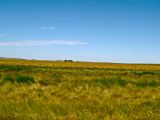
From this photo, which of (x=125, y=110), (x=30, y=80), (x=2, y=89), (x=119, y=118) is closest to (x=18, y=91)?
(x=2, y=89)

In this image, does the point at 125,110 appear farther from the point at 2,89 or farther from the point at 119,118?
the point at 2,89

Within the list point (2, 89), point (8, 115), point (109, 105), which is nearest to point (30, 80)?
point (2, 89)

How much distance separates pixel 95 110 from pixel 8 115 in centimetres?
285

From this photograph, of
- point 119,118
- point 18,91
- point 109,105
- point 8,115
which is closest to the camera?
point 119,118

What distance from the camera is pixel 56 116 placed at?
999cm

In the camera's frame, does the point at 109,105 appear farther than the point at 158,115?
Yes

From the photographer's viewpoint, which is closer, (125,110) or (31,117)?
(31,117)

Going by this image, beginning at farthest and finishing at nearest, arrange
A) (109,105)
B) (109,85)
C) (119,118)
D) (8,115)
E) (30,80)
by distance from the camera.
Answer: (30,80), (109,85), (109,105), (8,115), (119,118)

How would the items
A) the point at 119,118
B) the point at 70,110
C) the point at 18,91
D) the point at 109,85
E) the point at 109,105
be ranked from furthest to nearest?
the point at 109,85, the point at 18,91, the point at 109,105, the point at 70,110, the point at 119,118

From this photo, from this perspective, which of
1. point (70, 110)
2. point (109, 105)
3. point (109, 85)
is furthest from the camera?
point (109, 85)

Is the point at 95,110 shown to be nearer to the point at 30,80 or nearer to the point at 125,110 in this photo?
the point at 125,110

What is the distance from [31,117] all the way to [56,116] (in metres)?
0.84

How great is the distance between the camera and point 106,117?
969 centimetres

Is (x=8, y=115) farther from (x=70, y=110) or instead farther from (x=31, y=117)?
(x=70, y=110)
